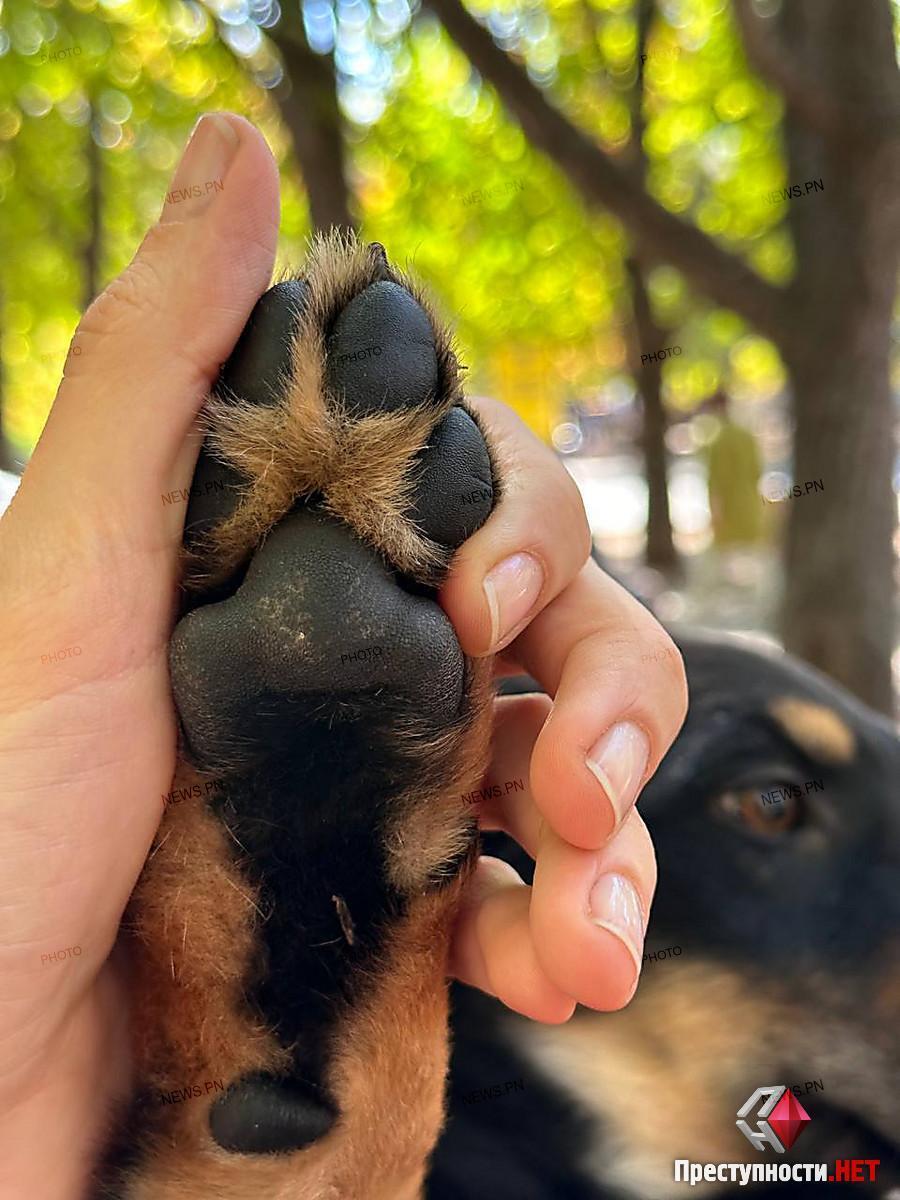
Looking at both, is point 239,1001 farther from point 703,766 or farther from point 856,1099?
point 856,1099

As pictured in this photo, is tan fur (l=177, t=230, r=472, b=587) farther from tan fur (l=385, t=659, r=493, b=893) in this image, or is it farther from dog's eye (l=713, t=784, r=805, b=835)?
dog's eye (l=713, t=784, r=805, b=835)

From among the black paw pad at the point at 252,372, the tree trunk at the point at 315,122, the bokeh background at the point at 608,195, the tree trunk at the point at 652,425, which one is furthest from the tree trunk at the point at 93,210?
A: the black paw pad at the point at 252,372

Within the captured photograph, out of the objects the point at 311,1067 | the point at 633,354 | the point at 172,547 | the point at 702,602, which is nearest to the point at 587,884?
the point at 311,1067

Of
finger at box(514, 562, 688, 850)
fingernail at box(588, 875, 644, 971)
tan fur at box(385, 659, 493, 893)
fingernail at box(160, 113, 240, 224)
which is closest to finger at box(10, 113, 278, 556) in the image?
fingernail at box(160, 113, 240, 224)

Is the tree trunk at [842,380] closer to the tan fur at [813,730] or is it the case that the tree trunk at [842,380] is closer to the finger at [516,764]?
the tan fur at [813,730]

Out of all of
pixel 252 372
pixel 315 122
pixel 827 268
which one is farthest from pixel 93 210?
pixel 252 372

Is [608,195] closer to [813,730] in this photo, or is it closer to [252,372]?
[813,730]
